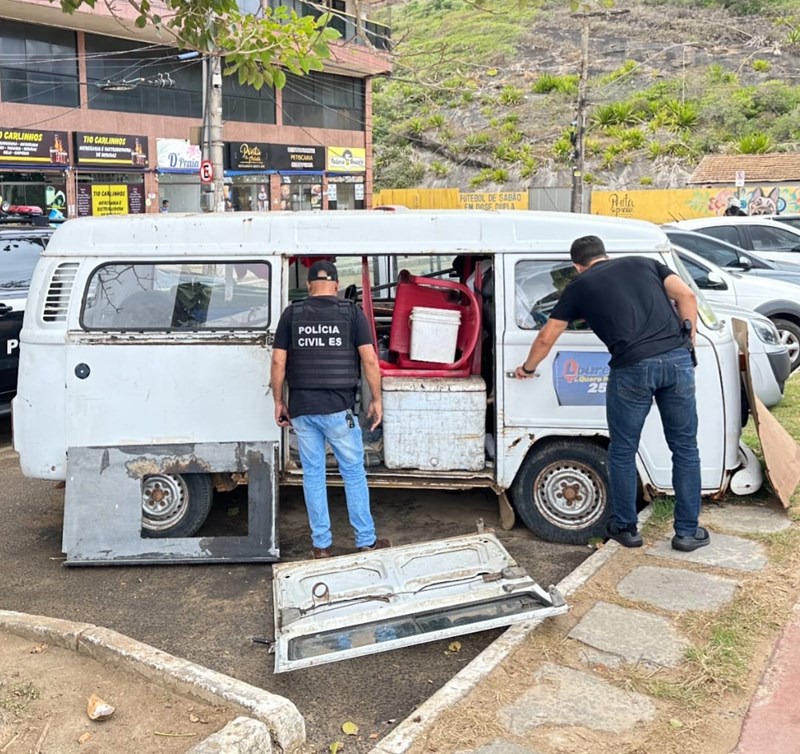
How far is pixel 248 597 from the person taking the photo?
492 centimetres

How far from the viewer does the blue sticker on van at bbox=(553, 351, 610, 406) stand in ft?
17.5

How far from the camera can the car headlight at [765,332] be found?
26.5 ft

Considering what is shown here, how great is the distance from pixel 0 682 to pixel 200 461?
1954 millimetres

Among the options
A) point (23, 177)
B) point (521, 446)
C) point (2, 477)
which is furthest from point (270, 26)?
point (23, 177)

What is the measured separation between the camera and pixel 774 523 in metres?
5.55

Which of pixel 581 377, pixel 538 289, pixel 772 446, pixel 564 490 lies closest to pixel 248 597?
pixel 564 490

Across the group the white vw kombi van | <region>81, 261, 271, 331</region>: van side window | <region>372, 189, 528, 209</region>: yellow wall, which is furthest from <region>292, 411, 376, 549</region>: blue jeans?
<region>372, 189, 528, 209</region>: yellow wall

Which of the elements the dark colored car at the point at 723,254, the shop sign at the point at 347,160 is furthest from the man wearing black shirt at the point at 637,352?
the shop sign at the point at 347,160

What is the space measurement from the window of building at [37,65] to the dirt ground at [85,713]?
82.4 ft

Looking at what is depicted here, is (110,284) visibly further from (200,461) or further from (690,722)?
(690,722)

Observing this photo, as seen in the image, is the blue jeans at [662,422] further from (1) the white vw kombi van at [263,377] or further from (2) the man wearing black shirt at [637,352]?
(1) the white vw kombi van at [263,377]

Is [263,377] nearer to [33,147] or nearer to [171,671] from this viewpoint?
[171,671]

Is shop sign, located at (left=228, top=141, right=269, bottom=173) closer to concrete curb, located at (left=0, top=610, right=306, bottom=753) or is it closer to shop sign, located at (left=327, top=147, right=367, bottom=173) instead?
shop sign, located at (left=327, top=147, right=367, bottom=173)

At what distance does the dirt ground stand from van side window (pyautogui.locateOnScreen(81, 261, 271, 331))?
2.24 metres
